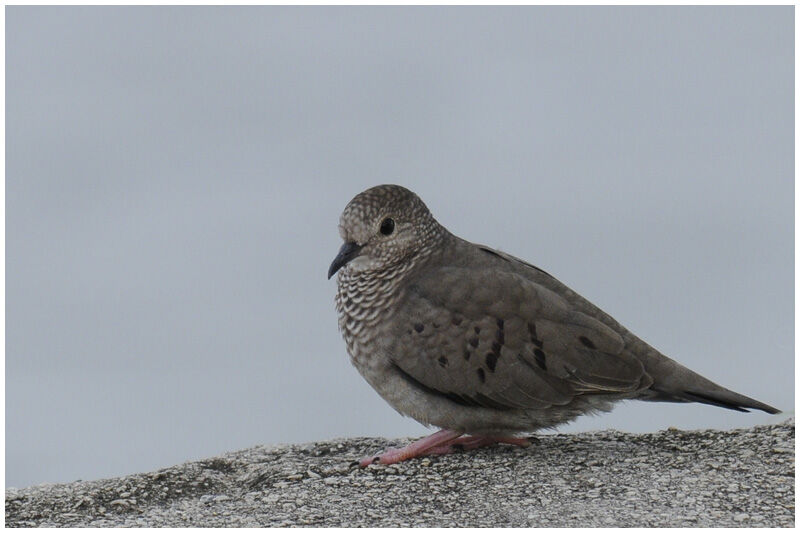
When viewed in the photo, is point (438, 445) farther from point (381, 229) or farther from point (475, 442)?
point (381, 229)

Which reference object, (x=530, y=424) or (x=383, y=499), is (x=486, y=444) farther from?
(x=383, y=499)

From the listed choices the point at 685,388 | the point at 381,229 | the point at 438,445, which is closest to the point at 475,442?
the point at 438,445

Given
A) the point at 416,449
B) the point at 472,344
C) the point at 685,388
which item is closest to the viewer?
the point at 472,344

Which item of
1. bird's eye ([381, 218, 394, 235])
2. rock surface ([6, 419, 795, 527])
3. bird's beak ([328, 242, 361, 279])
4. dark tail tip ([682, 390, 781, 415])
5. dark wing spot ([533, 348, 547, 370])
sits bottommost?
rock surface ([6, 419, 795, 527])

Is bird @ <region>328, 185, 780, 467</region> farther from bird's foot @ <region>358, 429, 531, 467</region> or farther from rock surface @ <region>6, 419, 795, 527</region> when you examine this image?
rock surface @ <region>6, 419, 795, 527</region>

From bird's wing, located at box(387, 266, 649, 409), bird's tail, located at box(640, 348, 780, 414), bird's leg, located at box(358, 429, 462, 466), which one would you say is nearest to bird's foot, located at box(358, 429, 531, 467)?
bird's leg, located at box(358, 429, 462, 466)

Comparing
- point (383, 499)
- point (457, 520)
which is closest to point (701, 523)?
point (457, 520)
